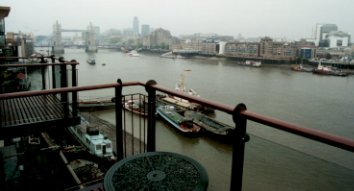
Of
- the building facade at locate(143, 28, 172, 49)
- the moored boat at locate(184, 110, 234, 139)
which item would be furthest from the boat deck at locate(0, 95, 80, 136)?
the building facade at locate(143, 28, 172, 49)

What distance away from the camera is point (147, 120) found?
176 centimetres

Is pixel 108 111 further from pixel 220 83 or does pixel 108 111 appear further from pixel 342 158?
pixel 342 158

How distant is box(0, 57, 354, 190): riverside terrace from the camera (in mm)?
947

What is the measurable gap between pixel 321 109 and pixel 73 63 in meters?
15.7

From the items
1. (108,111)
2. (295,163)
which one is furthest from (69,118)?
(108,111)

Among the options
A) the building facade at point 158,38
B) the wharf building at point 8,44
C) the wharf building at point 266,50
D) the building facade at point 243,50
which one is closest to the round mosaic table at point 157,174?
the wharf building at point 8,44

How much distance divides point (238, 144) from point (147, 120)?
760mm

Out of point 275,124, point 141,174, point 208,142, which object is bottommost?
point 208,142

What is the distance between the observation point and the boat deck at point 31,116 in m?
2.10

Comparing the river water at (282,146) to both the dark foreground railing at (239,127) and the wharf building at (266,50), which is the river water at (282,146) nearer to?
the dark foreground railing at (239,127)

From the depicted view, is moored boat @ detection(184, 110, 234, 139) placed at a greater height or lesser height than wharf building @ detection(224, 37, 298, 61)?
lesser

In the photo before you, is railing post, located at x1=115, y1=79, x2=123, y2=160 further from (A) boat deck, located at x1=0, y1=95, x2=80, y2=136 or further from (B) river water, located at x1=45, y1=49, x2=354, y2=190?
(B) river water, located at x1=45, y1=49, x2=354, y2=190

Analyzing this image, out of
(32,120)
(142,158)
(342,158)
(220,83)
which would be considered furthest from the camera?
(220,83)

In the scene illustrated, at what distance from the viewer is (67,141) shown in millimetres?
9195
